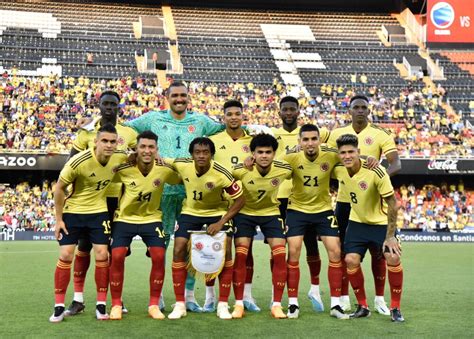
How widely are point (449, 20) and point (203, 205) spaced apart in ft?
124

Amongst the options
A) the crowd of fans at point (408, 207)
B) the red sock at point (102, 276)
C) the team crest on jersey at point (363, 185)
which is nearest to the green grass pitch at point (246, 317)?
the red sock at point (102, 276)

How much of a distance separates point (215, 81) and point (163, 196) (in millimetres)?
28962

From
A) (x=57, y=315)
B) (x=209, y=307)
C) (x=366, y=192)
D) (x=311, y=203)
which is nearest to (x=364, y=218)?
(x=366, y=192)

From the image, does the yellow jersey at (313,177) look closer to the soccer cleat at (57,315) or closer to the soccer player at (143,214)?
the soccer player at (143,214)

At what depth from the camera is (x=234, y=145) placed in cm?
849

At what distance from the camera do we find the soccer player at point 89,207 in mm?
7445

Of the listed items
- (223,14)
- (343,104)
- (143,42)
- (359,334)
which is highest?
(223,14)

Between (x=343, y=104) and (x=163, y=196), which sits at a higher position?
(x=343, y=104)

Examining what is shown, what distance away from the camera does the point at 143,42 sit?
4031 centimetres

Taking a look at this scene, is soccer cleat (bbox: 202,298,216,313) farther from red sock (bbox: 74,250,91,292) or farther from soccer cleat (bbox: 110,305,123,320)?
red sock (bbox: 74,250,91,292)

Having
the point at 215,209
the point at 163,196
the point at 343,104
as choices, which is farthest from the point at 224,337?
the point at 343,104

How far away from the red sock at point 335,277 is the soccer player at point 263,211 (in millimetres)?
526

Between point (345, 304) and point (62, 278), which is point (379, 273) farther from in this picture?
point (62, 278)

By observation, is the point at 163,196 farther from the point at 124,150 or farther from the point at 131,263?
the point at 131,263
